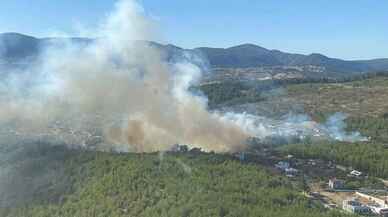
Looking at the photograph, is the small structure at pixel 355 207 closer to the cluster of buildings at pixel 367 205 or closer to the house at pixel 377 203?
the cluster of buildings at pixel 367 205

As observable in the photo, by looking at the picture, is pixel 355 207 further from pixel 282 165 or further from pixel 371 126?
pixel 371 126

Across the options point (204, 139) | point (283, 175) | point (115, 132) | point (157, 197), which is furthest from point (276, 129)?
point (157, 197)

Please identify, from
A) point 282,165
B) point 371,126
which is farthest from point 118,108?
point 371,126

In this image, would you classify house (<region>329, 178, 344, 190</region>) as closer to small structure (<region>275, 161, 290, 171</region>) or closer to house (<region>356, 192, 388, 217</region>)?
house (<region>356, 192, 388, 217</region>)

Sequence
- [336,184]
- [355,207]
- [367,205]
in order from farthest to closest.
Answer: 1. [336,184]
2. [367,205]
3. [355,207]

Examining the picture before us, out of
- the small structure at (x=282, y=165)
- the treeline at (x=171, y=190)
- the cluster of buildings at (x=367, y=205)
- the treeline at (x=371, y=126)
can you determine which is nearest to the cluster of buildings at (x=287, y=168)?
the small structure at (x=282, y=165)

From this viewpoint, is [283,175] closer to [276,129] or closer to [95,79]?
[95,79]

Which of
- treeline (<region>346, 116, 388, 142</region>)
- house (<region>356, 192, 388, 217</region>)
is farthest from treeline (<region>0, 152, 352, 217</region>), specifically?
treeline (<region>346, 116, 388, 142</region>)

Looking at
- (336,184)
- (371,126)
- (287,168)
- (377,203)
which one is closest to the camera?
(377,203)
